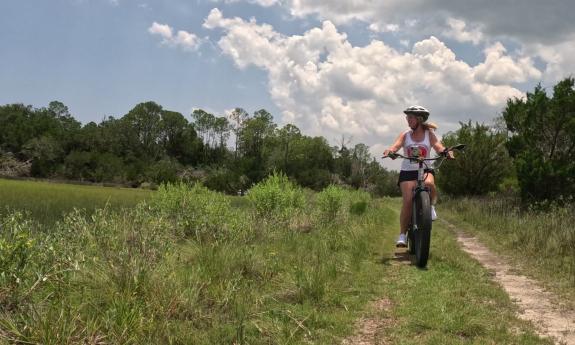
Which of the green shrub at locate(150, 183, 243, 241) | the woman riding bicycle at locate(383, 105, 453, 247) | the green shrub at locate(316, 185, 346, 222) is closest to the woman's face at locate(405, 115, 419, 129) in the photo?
the woman riding bicycle at locate(383, 105, 453, 247)

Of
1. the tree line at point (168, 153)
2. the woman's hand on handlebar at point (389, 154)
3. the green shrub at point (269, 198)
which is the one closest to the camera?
the woman's hand on handlebar at point (389, 154)

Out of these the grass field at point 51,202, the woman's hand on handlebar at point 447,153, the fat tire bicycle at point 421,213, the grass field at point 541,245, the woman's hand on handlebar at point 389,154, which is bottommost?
the grass field at point 51,202

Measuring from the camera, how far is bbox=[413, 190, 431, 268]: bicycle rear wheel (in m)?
6.75

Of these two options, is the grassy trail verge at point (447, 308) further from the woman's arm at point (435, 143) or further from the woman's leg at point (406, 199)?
the woman's arm at point (435, 143)

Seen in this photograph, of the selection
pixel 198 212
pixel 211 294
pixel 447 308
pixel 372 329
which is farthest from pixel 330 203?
pixel 372 329

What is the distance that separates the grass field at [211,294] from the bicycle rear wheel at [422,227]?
0.71ft

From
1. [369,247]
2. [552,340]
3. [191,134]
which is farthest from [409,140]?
[191,134]

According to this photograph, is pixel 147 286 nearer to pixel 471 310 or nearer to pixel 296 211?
pixel 471 310

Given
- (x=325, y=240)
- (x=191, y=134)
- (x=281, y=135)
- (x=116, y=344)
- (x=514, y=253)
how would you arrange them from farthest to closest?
(x=191, y=134)
(x=281, y=135)
(x=514, y=253)
(x=325, y=240)
(x=116, y=344)

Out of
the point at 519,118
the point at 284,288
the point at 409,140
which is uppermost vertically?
the point at 519,118

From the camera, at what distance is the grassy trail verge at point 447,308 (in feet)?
13.1

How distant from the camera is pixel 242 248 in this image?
6.30 m

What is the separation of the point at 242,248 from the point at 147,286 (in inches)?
85.6

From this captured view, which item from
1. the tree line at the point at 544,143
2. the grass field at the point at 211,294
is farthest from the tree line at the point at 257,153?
the grass field at the point at 211,294
